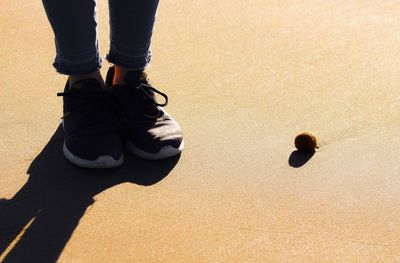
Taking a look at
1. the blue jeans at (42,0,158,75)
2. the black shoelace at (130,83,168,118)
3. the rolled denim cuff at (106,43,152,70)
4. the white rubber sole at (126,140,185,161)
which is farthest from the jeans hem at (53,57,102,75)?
the white rubber sole at (126,140,185,161)

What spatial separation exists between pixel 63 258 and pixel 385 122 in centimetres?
134

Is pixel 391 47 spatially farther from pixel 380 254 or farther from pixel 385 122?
pixel 380 254

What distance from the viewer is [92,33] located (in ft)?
8.41

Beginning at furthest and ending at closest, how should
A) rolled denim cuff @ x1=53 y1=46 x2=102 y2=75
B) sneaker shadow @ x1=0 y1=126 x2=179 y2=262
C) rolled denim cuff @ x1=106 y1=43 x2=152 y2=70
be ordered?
rolled denim cuff @ x1=106 y1=43 x2=152 y2=70
rolled denim cuff @ x1=53 y1=46 x2=102 y2=75
sneaker shadow @ x1=0 y1=126 x2=179 y2=262

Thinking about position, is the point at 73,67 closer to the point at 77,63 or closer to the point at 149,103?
the point at 77,63

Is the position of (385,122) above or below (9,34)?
above

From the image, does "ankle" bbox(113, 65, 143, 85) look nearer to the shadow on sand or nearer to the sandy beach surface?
the sandy beach surface

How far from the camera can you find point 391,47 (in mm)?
3398

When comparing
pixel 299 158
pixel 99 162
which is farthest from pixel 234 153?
pixel 99 162

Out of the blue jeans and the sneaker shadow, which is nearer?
the sneaker shadow

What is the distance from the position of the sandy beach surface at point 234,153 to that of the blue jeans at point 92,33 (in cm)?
34

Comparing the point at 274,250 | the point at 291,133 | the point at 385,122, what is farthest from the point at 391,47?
the point at 274,250

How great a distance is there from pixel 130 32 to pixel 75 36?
0.21 m

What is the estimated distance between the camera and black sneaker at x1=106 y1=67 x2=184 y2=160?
2639 mm
